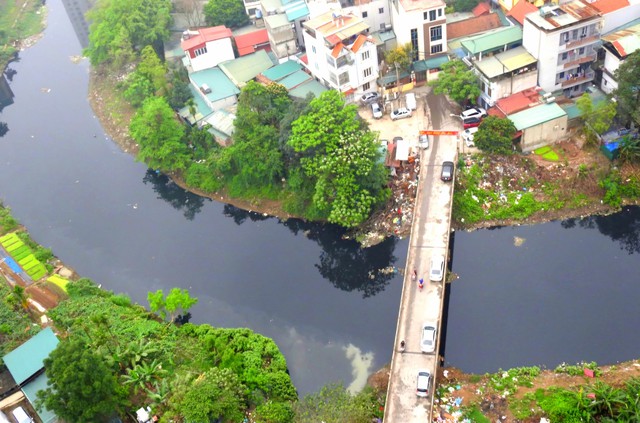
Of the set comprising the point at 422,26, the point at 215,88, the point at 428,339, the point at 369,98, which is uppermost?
the point at 422,26

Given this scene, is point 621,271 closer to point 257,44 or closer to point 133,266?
point 133,266

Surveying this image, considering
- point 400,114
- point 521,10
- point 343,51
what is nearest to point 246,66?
point 343,51

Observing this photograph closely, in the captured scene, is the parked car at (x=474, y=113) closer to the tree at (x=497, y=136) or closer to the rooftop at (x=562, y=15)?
the tree at (x=497, y=136)

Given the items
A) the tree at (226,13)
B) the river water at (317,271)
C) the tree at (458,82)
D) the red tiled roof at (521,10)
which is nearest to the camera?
the river water at (317,271)

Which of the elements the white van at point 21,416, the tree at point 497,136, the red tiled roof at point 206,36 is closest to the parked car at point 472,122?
the tree at point 497,136

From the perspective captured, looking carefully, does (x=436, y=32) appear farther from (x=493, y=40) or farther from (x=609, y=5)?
(x=609, y=5)

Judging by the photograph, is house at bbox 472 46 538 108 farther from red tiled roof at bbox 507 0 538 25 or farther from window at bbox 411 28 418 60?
window at bbox 411 28 418 60
